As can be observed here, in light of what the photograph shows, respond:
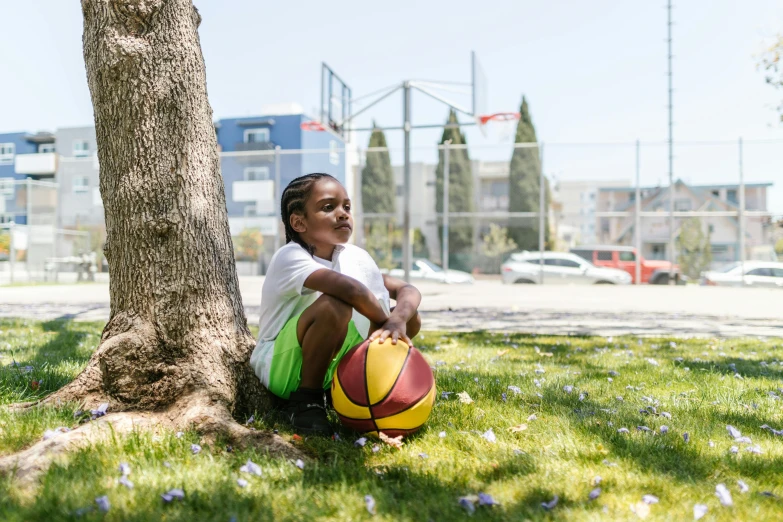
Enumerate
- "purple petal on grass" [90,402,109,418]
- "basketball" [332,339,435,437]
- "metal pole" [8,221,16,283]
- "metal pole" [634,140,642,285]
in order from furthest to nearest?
"metal pole" [8,221,16,283], "metal pole" [634,140,642,285], "purple petal on grass" [90,402,109,418], "basketball" [332,339,435,437]

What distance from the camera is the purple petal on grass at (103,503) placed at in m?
1.85

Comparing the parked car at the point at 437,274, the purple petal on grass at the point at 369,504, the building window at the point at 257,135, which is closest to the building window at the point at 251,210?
the parked car at the point at 437,274

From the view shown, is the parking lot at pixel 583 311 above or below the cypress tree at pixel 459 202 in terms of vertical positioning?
below

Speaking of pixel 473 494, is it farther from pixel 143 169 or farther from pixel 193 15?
pixel 193 15

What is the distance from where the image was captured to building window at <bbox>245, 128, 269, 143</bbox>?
43250mm

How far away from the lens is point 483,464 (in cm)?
236

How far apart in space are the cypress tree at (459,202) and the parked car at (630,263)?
378cm

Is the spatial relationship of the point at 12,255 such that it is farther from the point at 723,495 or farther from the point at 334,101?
the point at 723,495

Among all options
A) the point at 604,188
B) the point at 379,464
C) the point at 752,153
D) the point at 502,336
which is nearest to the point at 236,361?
the point at 379,464

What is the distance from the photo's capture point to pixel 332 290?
9.01 ft

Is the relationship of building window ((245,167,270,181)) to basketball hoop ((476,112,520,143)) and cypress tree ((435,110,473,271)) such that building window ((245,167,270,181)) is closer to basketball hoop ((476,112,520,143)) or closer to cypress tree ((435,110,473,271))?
cypress tree ((435,110,473,271))

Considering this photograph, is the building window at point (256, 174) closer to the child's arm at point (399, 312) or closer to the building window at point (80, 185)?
the building window at point (80, 185)

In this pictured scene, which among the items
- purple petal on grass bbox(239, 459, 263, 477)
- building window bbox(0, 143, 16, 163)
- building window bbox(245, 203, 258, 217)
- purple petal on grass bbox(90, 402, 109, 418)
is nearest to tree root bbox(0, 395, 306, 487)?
purple petal on grass bbox(90, 402, 109, 418)

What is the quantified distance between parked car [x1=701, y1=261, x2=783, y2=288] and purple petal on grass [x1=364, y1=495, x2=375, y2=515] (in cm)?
2041
